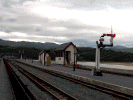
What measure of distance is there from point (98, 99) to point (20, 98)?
4.99m

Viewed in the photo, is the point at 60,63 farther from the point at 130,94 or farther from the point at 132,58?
the point at 132,58

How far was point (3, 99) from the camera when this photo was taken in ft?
34.5

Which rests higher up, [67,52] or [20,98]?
[67,52]

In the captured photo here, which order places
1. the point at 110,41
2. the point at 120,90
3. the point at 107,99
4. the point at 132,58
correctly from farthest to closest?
the point at 132,58
the point at 110,41
the point at 120,90
the point at 107,99

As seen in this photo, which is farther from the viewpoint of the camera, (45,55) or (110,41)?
(45,55)

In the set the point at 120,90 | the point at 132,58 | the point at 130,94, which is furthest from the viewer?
the point at 132,58

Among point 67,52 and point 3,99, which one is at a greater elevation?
point 67,52

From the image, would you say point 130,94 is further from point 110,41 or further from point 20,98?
point 110,41

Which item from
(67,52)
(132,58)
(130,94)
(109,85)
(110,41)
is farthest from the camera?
(132,58)

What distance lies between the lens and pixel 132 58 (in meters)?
111

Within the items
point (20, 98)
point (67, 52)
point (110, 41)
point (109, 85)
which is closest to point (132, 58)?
point (67, 52)

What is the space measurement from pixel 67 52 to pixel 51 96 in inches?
1389

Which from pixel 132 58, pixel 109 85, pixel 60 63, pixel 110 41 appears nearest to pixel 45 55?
pixel 60 63

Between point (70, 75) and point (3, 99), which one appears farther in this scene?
point (70, 75)
